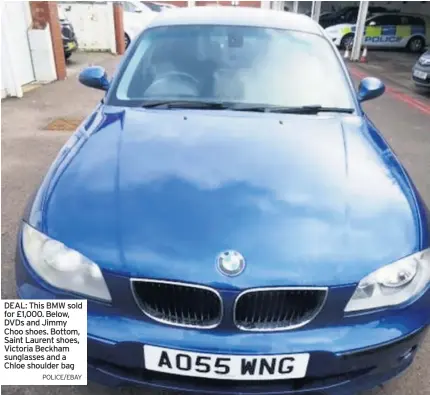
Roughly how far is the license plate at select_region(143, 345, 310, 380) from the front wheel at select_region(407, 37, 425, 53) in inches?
792

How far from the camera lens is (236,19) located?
3.01 meters

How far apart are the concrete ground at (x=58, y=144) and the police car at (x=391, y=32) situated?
9416 mm

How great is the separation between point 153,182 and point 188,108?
79cm

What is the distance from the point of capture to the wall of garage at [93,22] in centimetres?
1389

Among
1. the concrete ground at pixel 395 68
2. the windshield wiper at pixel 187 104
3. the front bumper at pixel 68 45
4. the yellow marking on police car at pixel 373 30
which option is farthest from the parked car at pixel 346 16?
the windshield wiper at pixel 187 104

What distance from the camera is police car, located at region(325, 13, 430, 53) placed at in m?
18.2

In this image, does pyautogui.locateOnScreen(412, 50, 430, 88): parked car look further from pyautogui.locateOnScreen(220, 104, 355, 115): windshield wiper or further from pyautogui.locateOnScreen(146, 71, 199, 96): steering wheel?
pyautogui.locateOnScreen(146, 71, 199, 96): steering wheel

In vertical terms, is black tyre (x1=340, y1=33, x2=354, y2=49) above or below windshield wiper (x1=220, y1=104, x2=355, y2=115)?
below

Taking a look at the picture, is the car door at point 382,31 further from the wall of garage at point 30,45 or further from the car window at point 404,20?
the wall of garage at point 30,45

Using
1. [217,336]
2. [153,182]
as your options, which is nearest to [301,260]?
[217,336]

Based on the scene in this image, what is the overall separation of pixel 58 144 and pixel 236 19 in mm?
2947

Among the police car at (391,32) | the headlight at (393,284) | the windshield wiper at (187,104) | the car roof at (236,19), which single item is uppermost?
the car roof at (236,19)

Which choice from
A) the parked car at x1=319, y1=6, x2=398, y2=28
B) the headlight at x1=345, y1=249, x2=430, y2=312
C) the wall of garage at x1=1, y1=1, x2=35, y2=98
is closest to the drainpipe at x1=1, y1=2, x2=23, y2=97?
the wall of garage at x1=1, y1=1, x2=35, y2=98

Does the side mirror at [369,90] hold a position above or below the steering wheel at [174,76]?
below
